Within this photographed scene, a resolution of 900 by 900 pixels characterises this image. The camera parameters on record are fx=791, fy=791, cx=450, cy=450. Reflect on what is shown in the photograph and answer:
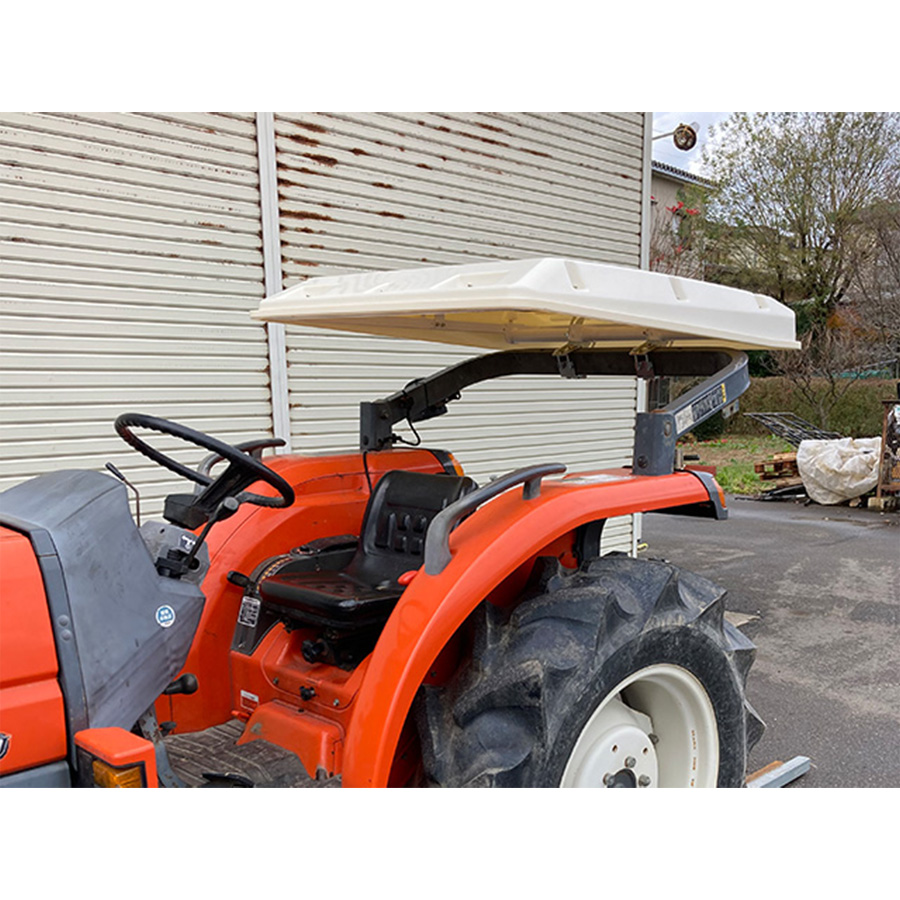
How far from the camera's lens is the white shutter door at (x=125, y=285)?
3.45 m

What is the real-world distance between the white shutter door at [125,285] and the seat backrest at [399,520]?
1672mm

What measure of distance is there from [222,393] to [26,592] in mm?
2777

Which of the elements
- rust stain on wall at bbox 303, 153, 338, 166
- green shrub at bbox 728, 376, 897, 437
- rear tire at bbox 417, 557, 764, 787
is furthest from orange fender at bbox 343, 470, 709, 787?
green shrub at bbox 728, 376, 897, 437

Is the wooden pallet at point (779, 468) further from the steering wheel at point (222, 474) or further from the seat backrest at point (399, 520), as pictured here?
the steering wheel at point (222, 474)

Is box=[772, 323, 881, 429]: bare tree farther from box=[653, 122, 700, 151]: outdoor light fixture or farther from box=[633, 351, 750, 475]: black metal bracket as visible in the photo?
box=[633, 351, 750, 475]: black metal bracket

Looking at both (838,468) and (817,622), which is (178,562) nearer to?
(817,622)

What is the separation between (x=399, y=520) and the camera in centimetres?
269

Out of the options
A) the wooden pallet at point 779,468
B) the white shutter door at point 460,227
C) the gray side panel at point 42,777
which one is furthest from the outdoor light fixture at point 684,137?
the gray side panel at point 42,777

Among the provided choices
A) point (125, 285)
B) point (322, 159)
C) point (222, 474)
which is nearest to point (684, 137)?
point (322, 159)

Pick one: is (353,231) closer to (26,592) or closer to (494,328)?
(494,328)

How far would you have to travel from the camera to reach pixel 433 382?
116 inches

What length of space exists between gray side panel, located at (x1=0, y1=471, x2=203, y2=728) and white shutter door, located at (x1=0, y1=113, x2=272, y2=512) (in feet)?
6.25

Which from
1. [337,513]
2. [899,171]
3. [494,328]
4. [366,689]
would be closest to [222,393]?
[337,513]

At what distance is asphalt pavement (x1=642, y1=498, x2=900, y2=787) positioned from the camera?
3.34 m
